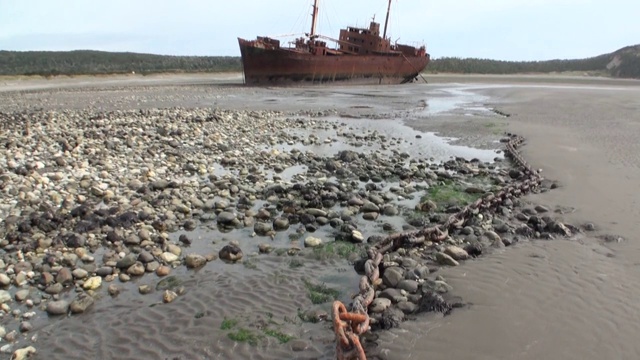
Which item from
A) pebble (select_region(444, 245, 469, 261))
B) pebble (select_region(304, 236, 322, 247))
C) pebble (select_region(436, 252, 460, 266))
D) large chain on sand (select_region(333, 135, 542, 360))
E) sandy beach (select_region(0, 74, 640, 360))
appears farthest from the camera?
pebble (select_region(304, 236, 322, 247))

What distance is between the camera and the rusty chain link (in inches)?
120

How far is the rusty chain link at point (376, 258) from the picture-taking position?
120 inches

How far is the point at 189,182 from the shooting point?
7.98 meters

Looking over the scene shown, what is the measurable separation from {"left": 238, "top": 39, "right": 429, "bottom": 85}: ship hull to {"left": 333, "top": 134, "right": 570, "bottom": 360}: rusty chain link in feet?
102

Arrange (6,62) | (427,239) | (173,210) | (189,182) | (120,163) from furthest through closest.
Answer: (6,62) < (120,163) < (189,182) < (173,210) < (427,239)

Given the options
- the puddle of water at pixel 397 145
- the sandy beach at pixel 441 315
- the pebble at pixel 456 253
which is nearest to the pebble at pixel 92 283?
the sandy beach at pixel 441 315

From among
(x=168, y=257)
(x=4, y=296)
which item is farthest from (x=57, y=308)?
(x=168, y=257)

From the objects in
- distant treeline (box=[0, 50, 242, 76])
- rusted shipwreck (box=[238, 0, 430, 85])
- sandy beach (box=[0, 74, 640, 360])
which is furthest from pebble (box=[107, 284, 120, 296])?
distant treeline (box=[0, 50, 242, 76])

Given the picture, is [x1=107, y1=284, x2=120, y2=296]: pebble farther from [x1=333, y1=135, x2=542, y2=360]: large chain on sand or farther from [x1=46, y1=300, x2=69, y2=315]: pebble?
[x1=333, y1=135, x2=542, y2=360]: large chain on sand

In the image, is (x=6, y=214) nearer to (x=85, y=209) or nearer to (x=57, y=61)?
(x=85, y=209)

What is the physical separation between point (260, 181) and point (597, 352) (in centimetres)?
586

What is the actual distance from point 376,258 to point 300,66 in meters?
35.8

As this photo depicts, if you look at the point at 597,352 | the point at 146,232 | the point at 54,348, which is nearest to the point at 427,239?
the point at 597,352

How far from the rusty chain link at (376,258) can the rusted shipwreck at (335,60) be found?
31.2 m
